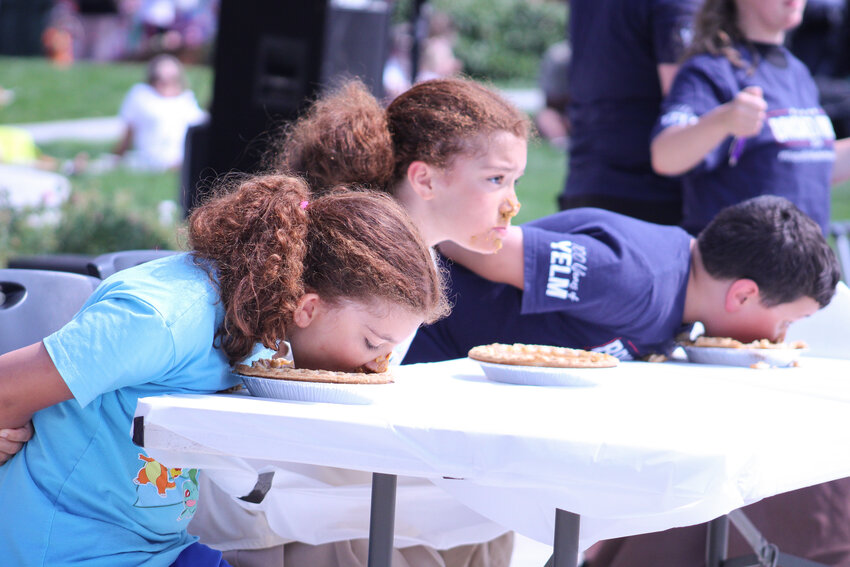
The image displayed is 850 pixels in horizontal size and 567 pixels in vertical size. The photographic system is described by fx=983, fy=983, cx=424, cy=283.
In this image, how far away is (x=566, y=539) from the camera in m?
1.23

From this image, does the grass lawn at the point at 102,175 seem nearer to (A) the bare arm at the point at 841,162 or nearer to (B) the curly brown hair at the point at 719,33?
(B) the curly brown hair at the point at 719,33

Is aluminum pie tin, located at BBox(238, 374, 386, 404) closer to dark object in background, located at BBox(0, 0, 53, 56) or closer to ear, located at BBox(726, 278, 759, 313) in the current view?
ear, located at BBox(726, 278, 759, 313)

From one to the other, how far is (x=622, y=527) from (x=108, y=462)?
→ 2.36ft

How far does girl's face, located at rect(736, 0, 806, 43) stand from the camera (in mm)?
2648

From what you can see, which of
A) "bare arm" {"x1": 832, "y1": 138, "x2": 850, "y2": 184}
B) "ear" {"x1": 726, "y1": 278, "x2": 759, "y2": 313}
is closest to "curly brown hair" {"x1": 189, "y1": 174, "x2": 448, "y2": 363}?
"ear" {"x1": 726, "y1": 278, "x2": 759, "y2": 313}

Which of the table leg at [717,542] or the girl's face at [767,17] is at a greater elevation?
the girl's face at [767,17]

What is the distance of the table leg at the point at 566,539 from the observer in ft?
4.01

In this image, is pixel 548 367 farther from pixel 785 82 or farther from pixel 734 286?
pixel 785 82

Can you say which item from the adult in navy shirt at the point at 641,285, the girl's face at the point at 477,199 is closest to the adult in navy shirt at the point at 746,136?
the adult in navy shirt at the point at 641,285

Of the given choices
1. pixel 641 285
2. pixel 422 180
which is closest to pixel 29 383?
pixel 422 180

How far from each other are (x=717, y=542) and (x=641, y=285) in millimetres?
664

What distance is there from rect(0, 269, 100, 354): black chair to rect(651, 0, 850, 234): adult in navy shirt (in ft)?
5.13

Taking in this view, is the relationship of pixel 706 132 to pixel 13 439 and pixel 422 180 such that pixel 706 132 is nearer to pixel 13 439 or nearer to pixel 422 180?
pixel 422 180

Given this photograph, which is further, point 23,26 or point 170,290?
point 23,26
